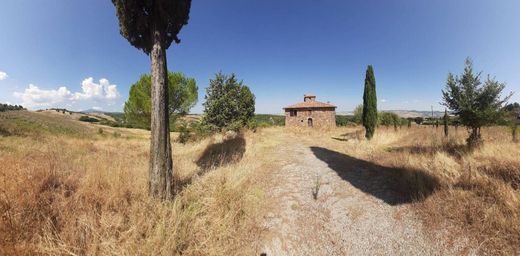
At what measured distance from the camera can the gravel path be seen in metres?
3.26

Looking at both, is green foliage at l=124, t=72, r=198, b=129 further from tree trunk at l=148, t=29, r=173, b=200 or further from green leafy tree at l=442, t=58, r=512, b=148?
green leafy tree at l=442, t=58, r=512, b=148

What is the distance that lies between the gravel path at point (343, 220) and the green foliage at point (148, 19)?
14.8ft

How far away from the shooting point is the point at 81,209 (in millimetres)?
2947

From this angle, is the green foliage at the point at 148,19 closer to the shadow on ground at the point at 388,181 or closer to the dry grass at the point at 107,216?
the dry grass at the point at 107,216

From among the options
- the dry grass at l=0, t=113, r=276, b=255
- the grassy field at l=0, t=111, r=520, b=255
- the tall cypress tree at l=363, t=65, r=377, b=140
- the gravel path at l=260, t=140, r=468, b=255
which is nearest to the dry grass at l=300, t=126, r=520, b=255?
the grassy field at l=0, t=111, r=520, b=255

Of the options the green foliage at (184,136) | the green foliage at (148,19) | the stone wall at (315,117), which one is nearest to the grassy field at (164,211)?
the green foliage at (148,19)

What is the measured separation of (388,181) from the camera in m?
5.83

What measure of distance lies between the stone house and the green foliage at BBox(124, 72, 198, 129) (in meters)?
15.4

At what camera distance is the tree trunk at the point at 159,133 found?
3840mm

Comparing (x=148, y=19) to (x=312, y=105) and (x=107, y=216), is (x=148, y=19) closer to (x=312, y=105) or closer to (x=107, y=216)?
(x=107, y=216)

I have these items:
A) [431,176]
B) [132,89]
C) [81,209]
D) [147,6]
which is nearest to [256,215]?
[81,209]

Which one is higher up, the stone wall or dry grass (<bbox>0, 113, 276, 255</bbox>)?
the stone wall

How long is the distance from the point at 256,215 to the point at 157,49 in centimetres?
385

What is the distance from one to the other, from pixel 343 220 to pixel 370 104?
13.3m
